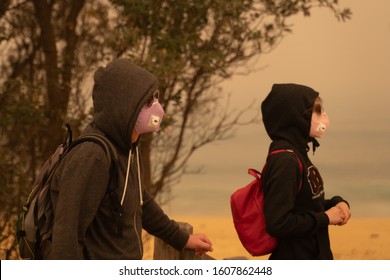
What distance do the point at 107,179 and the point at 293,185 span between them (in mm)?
741

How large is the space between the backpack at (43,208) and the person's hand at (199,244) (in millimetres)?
693

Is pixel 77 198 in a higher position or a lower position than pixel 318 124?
lower

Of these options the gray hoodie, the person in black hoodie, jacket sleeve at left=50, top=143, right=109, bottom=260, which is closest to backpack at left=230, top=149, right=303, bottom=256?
the person in black hoodie

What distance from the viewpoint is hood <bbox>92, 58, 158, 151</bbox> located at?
275cm

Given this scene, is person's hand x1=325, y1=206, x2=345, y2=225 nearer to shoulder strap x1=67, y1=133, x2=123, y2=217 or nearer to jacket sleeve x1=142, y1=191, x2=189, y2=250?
jacket sleeve x1=142, y1=191, x2=189, y2=250

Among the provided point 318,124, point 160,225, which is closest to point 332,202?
point 318,124

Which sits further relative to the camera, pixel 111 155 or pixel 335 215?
pixel 335 215

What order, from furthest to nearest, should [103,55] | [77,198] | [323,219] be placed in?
[103,55]
[323,219]
[77,198]

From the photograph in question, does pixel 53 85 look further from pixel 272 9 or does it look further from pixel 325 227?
pixel 325 227

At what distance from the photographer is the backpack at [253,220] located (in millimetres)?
2988

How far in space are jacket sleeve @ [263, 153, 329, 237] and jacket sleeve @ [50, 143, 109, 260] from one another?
26.9 inches

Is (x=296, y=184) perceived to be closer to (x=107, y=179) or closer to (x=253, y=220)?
(x=253, y=220)

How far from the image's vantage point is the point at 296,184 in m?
2.89

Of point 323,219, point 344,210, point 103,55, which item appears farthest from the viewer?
point 103,55
